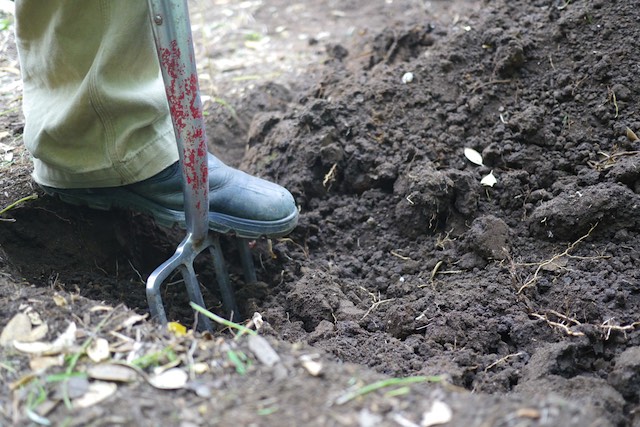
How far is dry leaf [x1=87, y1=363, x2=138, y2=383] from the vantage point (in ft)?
5.47

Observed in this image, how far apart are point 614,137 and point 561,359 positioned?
99cm

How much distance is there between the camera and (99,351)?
1.76 meters

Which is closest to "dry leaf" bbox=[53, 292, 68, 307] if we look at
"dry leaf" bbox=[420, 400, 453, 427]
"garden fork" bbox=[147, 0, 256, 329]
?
"garden fork" bbox=[147, 0, 256, 329]

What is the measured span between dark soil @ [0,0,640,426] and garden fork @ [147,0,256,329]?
0.67 feet

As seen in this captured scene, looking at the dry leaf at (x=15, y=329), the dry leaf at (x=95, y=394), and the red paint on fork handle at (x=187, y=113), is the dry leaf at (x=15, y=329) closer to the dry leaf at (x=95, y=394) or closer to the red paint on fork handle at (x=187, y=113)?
the dry leaf at (x=95, y=394)

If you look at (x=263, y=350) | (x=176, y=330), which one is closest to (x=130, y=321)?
(x=176, y=330)

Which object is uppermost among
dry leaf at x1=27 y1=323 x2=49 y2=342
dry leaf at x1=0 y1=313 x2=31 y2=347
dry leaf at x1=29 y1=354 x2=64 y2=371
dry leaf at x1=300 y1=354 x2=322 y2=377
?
dry leaf at x1=0 y1=313 x2=31 y2=347

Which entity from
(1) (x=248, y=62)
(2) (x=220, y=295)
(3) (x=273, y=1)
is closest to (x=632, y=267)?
(2) (x=220, y=295)

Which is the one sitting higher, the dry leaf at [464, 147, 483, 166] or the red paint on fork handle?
the red paint on fork handle

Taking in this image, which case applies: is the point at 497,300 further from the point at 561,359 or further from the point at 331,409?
the point at 331,409

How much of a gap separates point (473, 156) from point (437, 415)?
54.0 inches

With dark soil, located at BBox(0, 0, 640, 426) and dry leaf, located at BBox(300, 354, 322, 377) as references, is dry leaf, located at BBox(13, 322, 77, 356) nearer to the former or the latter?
dark soil, located at BBox(0, 0, 640, 426)

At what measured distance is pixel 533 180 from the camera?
8.48 ft

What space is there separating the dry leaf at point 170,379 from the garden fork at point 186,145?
461mm
